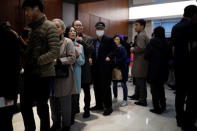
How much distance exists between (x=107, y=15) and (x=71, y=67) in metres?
5.35

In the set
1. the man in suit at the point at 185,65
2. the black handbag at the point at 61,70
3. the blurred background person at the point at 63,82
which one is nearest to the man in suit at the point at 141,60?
the man in suit at the point at 185,65

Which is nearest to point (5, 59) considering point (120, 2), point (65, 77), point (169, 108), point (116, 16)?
point (65, 77)

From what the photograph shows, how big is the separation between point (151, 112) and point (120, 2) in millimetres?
6596

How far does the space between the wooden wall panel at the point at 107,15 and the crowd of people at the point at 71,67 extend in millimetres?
2192

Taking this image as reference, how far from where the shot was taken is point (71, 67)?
6.88ft

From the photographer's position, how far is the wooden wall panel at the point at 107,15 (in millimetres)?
5305

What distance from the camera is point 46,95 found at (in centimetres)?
162

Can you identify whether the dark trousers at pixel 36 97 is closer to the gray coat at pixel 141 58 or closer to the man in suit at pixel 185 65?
the man in suit at pixel 185 65

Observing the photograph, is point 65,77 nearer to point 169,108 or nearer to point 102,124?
point 102,124

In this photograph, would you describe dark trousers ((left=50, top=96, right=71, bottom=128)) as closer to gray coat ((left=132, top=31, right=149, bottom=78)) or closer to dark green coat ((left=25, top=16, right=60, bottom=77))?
dark green coat ((left=25, top=16, right=60, bottom=77))

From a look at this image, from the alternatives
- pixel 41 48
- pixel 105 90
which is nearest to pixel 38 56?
pixel 41 48

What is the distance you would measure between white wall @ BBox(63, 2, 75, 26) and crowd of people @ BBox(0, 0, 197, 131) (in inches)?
64.4

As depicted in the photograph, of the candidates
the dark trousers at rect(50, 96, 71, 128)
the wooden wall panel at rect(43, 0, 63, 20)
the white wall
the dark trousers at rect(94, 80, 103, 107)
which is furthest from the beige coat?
the white wall

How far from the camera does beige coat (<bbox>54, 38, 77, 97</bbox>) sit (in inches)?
77.9
